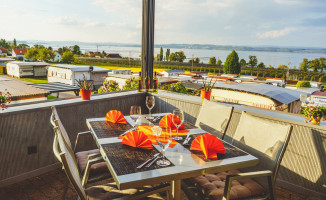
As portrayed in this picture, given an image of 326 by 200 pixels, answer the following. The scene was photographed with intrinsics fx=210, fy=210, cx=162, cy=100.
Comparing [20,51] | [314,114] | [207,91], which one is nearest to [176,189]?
[314,114]

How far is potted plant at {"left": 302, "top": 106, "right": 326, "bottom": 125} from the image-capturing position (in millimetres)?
2016

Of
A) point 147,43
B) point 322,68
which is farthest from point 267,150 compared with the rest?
point 147,43

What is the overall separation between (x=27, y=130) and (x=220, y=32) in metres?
4.65

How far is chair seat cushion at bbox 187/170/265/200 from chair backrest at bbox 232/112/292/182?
158 mm

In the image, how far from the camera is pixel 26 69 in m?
4.12

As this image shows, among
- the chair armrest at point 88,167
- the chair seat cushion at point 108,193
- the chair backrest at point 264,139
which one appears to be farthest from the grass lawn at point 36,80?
the chair backrest at point 264,139

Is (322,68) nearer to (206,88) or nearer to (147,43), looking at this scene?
(206,88)

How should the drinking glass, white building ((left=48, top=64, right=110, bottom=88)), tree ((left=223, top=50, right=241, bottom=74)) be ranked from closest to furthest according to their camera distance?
1. the drinking glass
2. white building ((left=48, top=64, right=110, bottom=88))
3. tree ((left=223, top=50, right=241, bottom=74))

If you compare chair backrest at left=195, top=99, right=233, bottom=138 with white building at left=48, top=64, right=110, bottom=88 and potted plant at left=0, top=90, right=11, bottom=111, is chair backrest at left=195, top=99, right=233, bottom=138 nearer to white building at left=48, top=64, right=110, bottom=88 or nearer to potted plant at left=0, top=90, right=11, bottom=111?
potted plant at left=0, top=90, right=11, bottom=111

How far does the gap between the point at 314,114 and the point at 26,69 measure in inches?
186

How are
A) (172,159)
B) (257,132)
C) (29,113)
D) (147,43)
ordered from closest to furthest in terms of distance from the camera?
(172,159) < (257,132) < (29,113) < (147,43)

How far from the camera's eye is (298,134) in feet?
7.07

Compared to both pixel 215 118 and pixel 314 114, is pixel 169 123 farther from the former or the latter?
pixel 314 114

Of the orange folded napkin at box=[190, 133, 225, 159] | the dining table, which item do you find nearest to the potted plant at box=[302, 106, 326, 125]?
the dining table
